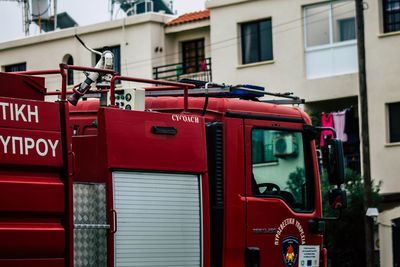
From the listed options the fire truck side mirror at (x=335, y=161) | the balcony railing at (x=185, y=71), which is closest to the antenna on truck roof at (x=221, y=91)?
the fire truck side mirror at (x=335, y=161)

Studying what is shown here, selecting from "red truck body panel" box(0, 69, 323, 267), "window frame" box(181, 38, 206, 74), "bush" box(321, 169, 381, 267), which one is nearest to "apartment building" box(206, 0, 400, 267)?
"bush" box(321, 169, 381, 267)

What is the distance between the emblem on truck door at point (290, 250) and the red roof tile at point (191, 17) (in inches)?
1050

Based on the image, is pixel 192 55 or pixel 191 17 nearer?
pixel 191 17

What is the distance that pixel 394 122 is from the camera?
28984 millimetres

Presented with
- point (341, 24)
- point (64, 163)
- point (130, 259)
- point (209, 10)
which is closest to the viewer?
point (64, 163)

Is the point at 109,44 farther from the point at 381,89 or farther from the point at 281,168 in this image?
the point at 281,168

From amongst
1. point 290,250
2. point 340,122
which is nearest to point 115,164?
point 290,250

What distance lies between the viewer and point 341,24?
103 feet

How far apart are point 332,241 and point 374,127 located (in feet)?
13.8

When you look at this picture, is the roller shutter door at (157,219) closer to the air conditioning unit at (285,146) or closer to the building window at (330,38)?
the air conditioning unit at (285,146)

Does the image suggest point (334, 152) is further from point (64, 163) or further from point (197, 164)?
point (64, 163)

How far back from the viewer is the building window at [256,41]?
33156 mm

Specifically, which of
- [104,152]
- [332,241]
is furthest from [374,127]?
[104,152]

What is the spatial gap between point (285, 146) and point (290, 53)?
2218 centimetres
